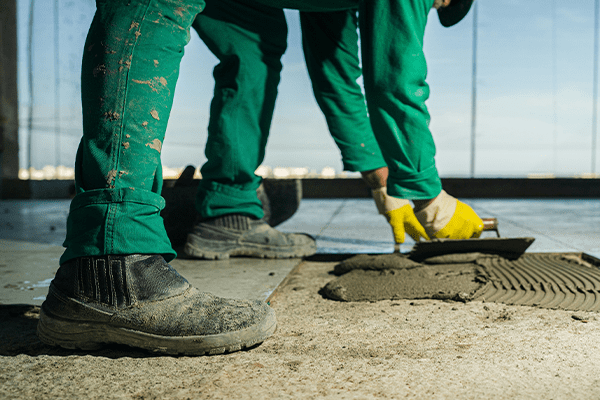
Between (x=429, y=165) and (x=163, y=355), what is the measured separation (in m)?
A: 0.88

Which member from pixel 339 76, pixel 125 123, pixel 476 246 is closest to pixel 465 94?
pixel 339 76

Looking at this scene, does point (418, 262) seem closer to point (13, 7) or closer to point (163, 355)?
point (163, 355)

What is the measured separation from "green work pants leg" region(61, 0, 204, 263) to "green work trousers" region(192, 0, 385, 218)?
74 cm

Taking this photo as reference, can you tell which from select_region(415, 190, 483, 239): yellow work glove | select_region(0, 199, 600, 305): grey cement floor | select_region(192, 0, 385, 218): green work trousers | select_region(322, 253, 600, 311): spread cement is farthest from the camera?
select_region(192, 0, 385, 218): green work trousers

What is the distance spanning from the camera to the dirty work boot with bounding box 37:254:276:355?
75 centimetres

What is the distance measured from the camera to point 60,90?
197 inches

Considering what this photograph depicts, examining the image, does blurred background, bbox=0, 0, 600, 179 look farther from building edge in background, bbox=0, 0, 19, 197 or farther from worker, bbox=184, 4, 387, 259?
worker, bbox=184, 4, 387, 259

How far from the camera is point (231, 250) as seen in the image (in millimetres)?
1576

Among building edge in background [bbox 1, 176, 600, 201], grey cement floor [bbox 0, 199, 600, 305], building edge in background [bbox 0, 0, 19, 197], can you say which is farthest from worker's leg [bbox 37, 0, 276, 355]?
building edge in background [bbox 0, 0, 19, 197]

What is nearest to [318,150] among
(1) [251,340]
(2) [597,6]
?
(2) [597,6]

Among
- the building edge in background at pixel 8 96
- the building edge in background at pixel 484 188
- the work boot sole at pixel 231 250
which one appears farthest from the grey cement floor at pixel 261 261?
the building edge in background at pixel 8 96

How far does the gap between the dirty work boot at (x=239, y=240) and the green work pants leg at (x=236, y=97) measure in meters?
0.04

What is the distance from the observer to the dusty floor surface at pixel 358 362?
616mm

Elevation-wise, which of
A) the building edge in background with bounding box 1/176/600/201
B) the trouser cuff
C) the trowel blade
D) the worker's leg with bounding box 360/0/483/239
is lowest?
the building edge in background with bounding box 1/176/600/201
